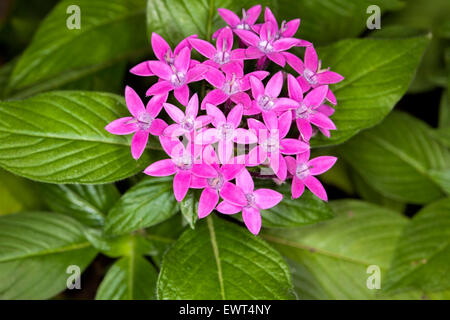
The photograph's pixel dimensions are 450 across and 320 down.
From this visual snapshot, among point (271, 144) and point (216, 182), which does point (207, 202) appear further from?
point (271, 144)

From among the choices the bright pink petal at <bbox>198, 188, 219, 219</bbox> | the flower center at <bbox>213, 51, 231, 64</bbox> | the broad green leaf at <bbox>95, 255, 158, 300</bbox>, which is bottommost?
the broad green leaf at <bbox>95, 255, 158, 300</bbox>

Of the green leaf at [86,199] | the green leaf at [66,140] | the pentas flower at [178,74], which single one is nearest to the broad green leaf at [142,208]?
the green leaf at [66,140]

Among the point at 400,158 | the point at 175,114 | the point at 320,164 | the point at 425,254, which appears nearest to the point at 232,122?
the point at 175,114

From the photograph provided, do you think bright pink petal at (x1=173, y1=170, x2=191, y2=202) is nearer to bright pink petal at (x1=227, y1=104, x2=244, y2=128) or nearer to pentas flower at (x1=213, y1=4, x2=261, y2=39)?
bright pink petal at (x1=227, y1=104, x2=244, y2=128)

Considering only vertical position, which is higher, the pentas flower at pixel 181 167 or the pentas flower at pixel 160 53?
the pentas flower at pixel 160 53

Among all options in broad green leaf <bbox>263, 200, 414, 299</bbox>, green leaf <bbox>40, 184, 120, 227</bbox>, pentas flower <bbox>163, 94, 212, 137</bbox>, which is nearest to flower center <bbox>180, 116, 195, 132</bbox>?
pentas flower <bbox>163, 94, 212, 137</bbox>

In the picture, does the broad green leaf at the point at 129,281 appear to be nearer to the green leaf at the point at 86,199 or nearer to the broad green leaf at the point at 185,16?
the green leaf at the point at 86,199

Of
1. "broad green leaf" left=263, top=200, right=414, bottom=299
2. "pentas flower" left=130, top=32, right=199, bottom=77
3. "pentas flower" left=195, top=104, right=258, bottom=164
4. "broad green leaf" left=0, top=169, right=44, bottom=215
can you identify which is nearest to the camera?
"pentas flower" left=195, top=104, right=258, bottom=164
